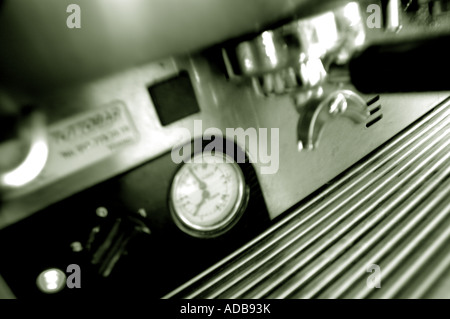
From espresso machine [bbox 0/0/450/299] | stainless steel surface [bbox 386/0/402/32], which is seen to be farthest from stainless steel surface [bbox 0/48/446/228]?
stainless steel surface [bbox 386/0/402/32]

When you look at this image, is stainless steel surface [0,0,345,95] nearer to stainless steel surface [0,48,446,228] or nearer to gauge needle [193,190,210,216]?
stainless steel surface [0,48,446,228]

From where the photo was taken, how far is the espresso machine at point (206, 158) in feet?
1.26

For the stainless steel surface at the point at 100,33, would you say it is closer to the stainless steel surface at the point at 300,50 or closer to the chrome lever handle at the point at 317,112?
the stainless steel surface at the point at 300,50

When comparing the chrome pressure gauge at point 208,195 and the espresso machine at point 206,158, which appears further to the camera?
the chrome pressure gauge at point 208,195

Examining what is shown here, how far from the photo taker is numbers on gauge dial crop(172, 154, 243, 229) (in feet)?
1.97

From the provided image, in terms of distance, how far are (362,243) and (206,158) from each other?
28cm

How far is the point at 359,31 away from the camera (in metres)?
0.53

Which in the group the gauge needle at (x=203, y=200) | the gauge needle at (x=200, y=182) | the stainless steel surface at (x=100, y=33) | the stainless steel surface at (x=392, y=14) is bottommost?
the gauge needle at (x=203, y=200)

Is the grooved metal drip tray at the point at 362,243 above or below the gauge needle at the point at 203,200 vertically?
below

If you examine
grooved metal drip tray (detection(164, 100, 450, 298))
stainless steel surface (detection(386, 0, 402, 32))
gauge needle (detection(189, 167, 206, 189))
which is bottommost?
grooved metal drip tray (detection(164, 100, 450, 298))
